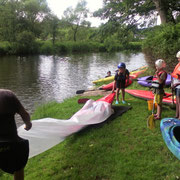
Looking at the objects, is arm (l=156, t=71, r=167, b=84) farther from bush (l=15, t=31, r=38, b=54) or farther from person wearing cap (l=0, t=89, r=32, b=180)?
bush (l=15, t=31, r=38, b=54)

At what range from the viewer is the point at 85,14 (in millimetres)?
55156

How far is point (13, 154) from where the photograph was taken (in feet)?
7.27

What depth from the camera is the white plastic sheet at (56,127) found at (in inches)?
138

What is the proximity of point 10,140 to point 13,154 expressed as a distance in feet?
0.57

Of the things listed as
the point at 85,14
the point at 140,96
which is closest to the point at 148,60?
the point at 140,96

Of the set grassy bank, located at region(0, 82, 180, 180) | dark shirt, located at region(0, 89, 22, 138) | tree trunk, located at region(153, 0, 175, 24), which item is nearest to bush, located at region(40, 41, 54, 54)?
tree trunk, located at region(153, 0, 175, 24)

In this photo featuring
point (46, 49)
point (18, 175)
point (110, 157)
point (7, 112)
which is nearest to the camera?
point (7, 112)

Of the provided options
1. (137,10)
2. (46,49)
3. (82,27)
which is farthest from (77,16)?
(137,10)

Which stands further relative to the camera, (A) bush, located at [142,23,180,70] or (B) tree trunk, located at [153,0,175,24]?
(B) tree trunk, located at [153,0,175,24]

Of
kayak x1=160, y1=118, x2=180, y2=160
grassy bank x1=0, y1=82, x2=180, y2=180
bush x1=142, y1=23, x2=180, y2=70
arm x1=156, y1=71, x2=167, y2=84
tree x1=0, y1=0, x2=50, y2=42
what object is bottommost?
grassy bank x1=0, y1=82, x2=180, y2=180

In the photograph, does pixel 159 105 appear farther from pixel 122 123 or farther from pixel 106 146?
pixel 106 146

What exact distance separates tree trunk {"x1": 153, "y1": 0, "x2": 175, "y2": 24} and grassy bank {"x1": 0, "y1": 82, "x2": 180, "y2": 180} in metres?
6.11

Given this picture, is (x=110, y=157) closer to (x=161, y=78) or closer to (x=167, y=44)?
(x=161, y=78)

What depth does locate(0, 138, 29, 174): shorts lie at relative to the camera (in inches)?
85.7
